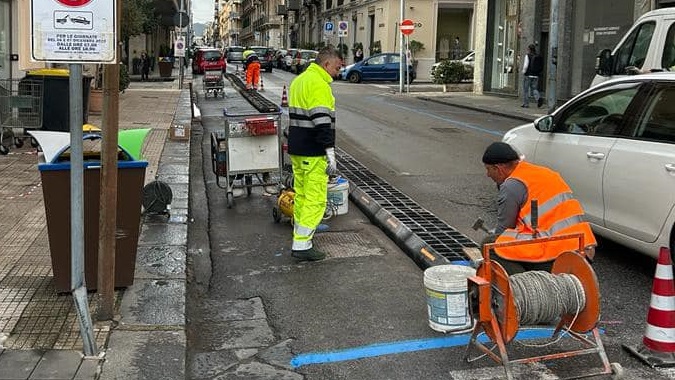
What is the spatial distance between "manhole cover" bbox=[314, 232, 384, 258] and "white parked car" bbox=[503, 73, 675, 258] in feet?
6.32

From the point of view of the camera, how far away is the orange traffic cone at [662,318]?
4367 mm

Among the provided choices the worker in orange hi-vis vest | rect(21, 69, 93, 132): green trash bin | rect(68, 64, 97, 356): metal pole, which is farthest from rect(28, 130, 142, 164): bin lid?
the worker in orange hi-vis vest

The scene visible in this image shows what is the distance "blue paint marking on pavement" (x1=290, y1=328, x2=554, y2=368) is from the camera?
4586mm

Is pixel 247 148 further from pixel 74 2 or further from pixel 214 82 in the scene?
pixel 214 82

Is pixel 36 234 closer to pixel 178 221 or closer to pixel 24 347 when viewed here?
pixel 178 221

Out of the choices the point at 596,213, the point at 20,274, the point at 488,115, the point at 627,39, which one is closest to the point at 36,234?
the point at 20,274

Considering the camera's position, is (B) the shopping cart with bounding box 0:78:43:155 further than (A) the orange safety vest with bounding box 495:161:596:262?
Yes

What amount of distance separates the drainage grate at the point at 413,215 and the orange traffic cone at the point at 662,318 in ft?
6.56

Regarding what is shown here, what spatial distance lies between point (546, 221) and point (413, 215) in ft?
11.8

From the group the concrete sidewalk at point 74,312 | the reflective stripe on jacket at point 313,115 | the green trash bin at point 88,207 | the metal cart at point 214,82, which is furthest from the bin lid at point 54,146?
the metal cart at point 214,82

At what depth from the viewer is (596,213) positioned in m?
6.48

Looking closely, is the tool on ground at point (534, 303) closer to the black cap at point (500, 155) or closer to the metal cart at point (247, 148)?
the black cap at point (500, 155)

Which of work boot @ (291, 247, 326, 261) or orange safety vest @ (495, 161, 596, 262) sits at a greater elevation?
orange safety vest @ (495, 161, 596, 262)

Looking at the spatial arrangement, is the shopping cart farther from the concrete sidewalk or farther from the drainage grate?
the drainage grate
